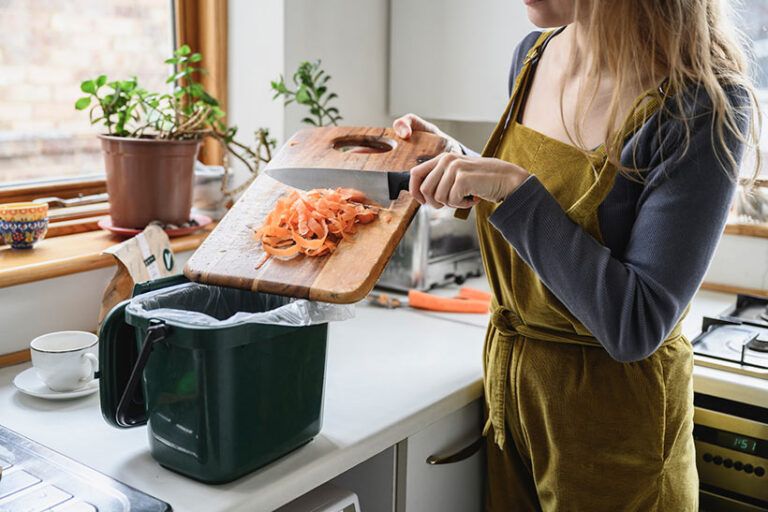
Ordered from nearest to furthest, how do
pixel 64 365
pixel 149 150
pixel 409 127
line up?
pixel 64 365
pixel 409 127
pixel 149 150

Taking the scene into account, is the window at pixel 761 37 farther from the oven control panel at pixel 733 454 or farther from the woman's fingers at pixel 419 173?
the woman's fingers at pixel 419 173

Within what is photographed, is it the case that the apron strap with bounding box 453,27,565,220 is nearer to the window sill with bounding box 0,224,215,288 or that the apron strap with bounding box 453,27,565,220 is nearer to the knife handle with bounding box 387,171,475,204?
the knife handle with bounding box 387,171,475,204

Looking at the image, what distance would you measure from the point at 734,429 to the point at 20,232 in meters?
1.36

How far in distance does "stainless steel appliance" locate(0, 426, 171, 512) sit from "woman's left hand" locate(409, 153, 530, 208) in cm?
50

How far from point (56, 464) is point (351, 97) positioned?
129cm

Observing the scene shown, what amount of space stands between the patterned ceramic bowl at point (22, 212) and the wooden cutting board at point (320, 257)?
484 mm

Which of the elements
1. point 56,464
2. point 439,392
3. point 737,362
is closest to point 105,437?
point 56,464

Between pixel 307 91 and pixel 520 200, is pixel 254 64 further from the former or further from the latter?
pixel 520 200

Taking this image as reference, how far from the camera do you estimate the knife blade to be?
3.81ft

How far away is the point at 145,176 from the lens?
1.61 m

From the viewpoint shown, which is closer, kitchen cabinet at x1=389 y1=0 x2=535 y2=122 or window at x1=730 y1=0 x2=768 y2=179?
window at x1=730 y1=0 x2=768 y2=179

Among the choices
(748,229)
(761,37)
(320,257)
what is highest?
(761,37)

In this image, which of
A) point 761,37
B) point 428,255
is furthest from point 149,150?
point 761,37

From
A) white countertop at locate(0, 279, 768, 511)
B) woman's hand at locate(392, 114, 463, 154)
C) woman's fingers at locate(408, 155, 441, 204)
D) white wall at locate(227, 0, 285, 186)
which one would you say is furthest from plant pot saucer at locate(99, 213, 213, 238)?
woman's fingers at locate(408, 155, 441, 204)
